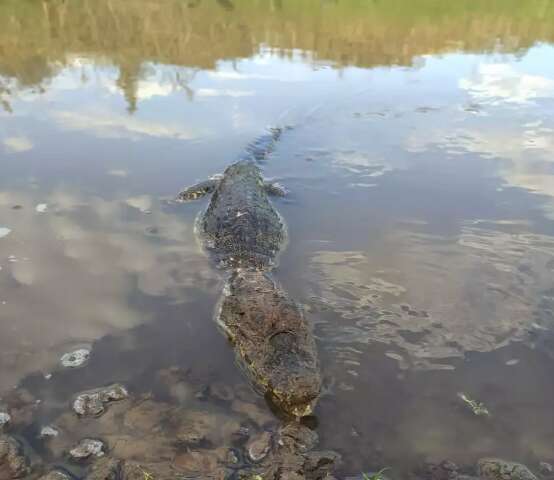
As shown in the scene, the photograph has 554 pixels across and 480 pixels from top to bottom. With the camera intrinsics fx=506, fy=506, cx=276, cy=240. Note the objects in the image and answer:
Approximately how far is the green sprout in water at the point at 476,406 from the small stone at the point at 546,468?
1.66 feet

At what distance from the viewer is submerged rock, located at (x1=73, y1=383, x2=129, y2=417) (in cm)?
385

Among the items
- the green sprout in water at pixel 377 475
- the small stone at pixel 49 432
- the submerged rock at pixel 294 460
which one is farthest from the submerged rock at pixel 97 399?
the green sprout in water at pixel 377 475

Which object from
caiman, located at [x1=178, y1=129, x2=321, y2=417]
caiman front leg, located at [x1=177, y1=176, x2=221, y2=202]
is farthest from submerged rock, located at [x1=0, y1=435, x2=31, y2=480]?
caiman front leg, located at [x1=177, y1=176, x2=221, y2=202]

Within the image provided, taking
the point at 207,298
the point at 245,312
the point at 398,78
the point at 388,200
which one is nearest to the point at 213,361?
the point at 245,312

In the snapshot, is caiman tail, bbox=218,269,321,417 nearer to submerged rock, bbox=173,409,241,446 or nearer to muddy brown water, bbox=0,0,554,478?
muddy brown water, bbox=0,0,554,478

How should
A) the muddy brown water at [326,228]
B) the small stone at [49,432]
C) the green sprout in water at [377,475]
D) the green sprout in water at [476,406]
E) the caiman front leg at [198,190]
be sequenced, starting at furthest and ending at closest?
the caiman front leg at [198,190] → the muddy brown water at [326,228] → the green sprout in water at [476,406] → the small stone at [49,432] → the green sprout in water at [377,475]

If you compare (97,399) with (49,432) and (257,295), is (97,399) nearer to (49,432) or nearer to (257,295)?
(49,432)

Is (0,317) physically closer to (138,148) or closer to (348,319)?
(348,319)

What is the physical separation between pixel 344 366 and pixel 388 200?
375cm

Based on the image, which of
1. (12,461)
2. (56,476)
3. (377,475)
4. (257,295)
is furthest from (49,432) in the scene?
(377,475)

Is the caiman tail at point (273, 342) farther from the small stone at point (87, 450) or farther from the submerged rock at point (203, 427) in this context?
the small stone at point (87, 450)

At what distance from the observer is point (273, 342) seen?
4094mm

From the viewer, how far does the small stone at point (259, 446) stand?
11.5 ft

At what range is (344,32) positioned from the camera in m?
18.8
